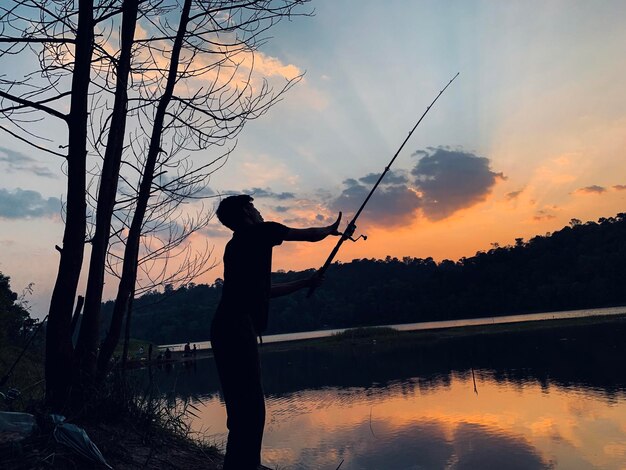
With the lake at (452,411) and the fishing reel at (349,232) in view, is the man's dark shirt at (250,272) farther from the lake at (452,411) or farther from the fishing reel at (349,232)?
the lake at (452,411)

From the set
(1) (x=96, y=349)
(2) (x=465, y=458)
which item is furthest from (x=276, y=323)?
(1) (x=96, y=349)

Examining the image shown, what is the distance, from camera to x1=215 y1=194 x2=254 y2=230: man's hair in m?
3.38

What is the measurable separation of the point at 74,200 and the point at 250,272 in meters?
2.85

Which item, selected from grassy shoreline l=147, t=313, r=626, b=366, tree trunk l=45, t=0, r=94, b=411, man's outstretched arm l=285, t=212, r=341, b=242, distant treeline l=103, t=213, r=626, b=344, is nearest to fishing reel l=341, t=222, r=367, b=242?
man's outstretched arm l=285, t=212, r=341, b=242

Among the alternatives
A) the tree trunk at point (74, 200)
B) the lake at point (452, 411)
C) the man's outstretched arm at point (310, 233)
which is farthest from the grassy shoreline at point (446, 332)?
the man's outstretched arm at point (310, 233)

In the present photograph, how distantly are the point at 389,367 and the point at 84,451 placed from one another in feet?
91.5

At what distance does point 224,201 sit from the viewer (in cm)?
340

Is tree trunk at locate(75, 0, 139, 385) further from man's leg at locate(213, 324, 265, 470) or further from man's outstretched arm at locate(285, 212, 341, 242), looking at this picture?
man's outstretched arm at locate(285, 212, 341, 242)

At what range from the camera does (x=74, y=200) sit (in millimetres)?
5184

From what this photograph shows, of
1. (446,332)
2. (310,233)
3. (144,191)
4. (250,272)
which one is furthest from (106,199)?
(446,332)

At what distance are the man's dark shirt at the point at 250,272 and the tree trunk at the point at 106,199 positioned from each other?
9.34ft

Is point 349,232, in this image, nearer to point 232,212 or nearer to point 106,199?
point 232,212

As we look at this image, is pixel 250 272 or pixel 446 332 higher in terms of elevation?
pixel 250 272

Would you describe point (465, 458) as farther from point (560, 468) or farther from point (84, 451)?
point (84, 451)
